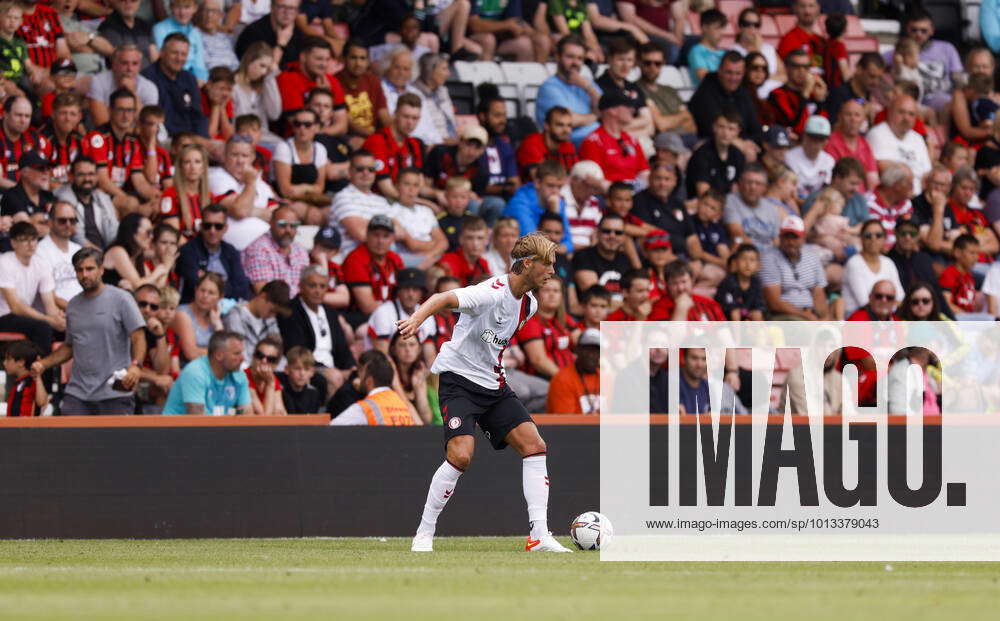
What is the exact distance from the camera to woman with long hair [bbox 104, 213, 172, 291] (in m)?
15.0

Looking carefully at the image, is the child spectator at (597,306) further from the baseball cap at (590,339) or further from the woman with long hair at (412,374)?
the woman with long hair at (412,374)

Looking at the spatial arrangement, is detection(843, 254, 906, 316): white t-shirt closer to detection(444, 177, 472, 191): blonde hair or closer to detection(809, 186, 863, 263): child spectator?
detection(809, 186, 863, 263): child spectator

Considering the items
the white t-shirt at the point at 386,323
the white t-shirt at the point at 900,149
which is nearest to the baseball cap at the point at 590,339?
the white t-shirt at the point at 386,323

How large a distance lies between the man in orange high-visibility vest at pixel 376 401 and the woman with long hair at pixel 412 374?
3.09 ft

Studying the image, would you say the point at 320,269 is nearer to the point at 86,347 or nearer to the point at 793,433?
the point at 86,347

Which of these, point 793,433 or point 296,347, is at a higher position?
point 296,347

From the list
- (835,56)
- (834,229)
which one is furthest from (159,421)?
(835,56)

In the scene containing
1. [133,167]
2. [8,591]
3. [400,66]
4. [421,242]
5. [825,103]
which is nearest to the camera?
[8,591]

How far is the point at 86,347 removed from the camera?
1387 cm

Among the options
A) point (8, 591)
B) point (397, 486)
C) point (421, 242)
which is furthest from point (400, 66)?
point (8, 591)

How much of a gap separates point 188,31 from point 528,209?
13.8 feet

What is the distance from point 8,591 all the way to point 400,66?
37.3 feet

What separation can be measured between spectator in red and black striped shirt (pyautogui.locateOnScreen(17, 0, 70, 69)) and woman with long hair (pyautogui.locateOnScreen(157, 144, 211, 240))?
204 cm

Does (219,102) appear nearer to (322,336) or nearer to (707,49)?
(322,336)
